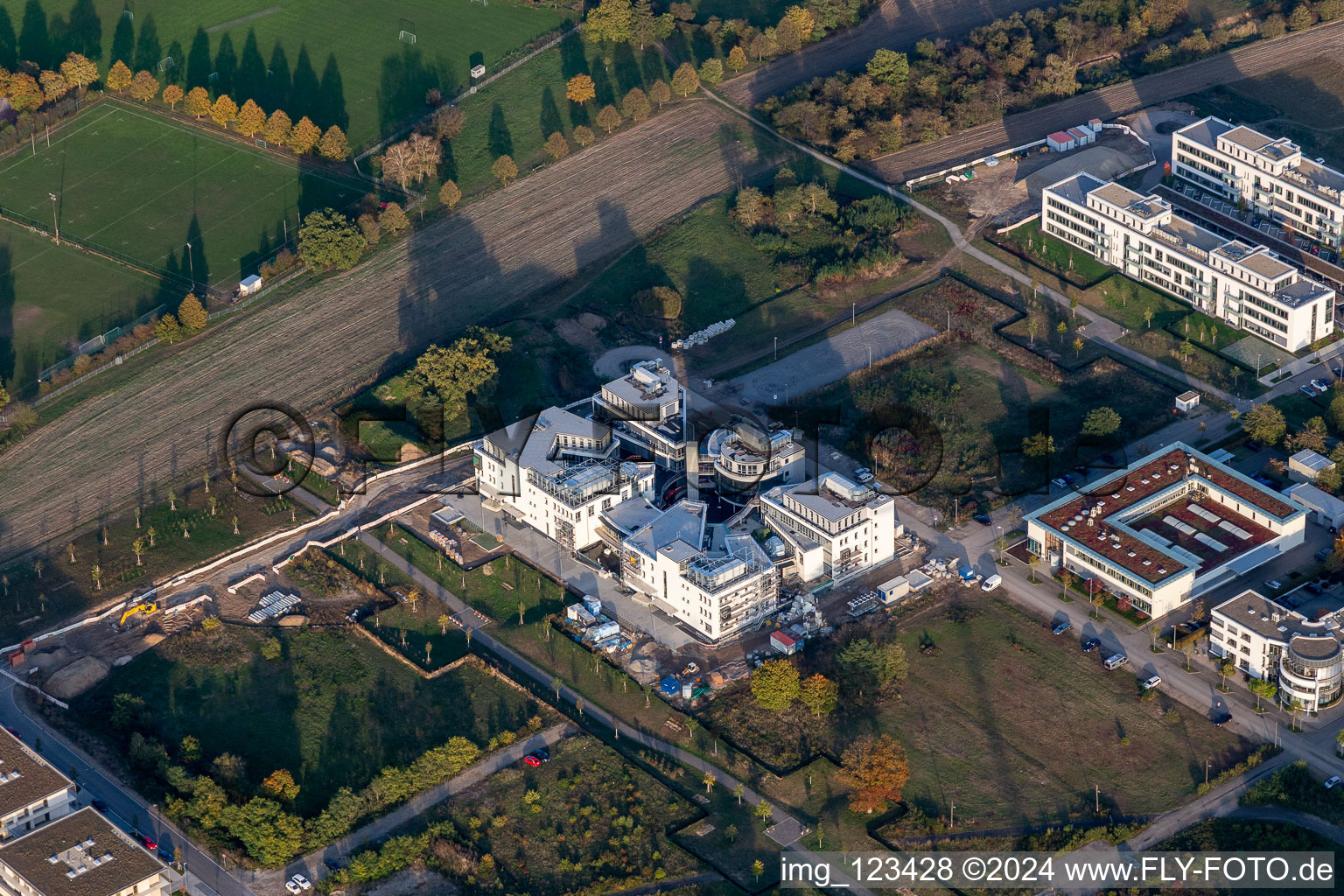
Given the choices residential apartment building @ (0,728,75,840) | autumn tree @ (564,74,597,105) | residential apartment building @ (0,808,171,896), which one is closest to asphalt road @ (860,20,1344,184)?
autumn tree @ (564,74,597,105)

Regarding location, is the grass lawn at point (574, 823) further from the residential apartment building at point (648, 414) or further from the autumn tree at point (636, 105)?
the autumn tree at point (636, 105)

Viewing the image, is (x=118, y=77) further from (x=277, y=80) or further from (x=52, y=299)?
(x=52, y=299)

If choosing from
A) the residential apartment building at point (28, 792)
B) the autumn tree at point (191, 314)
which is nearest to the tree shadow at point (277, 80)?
the autumn tree at point (191, 314)

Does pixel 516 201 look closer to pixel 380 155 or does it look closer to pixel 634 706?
pixel 380 155

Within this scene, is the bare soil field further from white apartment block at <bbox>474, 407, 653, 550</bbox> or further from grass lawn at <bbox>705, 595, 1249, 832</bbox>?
grass lawn at <bbox>705, 595, 1249, 832</bbox>

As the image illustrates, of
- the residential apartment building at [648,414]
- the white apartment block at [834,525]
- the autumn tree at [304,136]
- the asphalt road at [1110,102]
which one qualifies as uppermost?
the autumn tree at [304,136]

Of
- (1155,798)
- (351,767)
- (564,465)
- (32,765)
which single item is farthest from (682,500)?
(32,765)

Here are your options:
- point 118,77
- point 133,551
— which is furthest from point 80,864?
point 118,77
